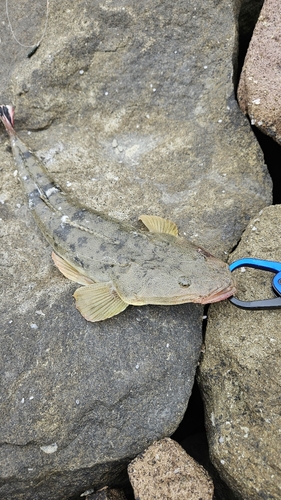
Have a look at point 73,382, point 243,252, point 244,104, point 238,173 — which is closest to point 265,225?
point 243,252

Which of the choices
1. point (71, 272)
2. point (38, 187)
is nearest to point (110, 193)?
point (38, 187)

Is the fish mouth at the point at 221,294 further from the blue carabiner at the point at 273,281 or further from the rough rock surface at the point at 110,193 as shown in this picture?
the rough rock surface at the point at 110,193

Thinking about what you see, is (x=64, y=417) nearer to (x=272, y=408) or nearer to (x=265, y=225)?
(x=272, y=408)

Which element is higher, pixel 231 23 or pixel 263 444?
pixel 231 23

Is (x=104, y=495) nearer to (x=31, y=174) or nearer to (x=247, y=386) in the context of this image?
(x=247, y=386)

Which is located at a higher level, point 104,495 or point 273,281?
point 273,281

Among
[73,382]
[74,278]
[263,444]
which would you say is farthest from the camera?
[74,278]

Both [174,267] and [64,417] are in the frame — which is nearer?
[64,417]

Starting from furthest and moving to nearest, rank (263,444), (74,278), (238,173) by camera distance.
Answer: (238,173) → (74,278) → (263,444)
